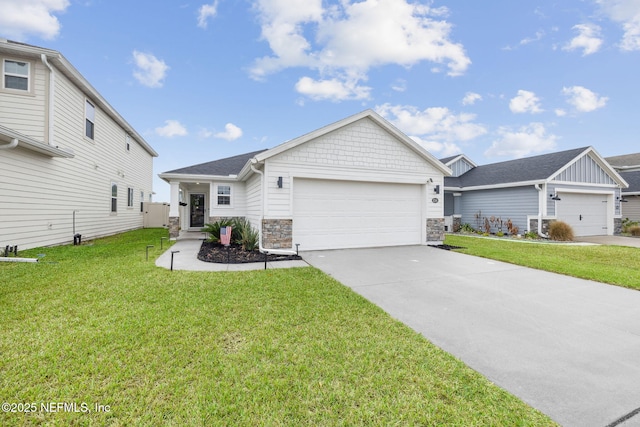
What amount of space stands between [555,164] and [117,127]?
2256 centimetres

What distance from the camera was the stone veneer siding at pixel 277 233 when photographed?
27.3 ft

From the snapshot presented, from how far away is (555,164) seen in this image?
539 inches

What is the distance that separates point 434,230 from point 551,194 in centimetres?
728

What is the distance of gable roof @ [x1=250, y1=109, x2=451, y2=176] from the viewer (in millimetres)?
8281

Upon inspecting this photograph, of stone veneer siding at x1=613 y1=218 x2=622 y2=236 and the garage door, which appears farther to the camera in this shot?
stone veneer siding at x1=613 y1=218 x2=622 y2=236

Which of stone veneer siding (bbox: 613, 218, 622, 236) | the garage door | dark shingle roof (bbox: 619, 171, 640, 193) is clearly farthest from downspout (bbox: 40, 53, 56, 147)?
dark shingle roof (bbox: 619, 171, 640, 193)

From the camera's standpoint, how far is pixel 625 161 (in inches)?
950

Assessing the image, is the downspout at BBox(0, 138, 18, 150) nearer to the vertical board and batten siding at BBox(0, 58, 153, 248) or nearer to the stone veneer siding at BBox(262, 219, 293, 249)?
the vertical board and batten siding at BBox(0, 58, 153, 248)

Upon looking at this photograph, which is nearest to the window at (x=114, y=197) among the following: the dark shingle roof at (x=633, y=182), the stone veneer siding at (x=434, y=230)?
the stone veneer siding at (x=434, y=230)

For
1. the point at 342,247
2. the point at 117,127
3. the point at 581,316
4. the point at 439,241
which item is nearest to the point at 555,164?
the point at 439,241

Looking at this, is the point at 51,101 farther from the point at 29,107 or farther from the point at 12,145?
the point at 12,145

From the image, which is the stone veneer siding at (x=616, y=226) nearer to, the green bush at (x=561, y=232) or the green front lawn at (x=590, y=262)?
the green bush at (x=561, y=232)

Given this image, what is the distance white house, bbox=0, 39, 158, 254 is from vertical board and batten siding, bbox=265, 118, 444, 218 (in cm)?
685

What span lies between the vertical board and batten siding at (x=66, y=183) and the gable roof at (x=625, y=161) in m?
36.3
